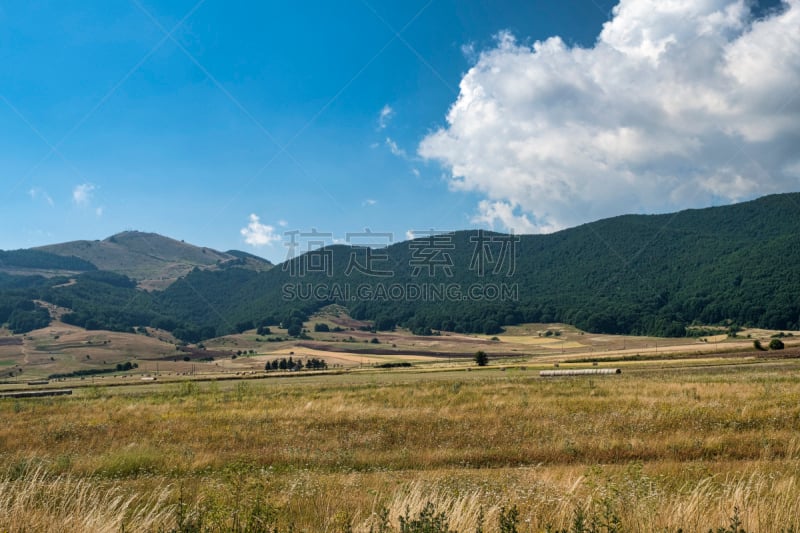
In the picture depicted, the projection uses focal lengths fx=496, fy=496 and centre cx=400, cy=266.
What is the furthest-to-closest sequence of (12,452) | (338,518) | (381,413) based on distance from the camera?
1. (381,413)
2. (12,452)
3. (338,518)

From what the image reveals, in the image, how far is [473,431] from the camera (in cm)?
1888

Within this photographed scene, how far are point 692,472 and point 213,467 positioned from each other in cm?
1265

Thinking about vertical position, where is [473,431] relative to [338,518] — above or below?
below

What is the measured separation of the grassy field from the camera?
7.09 metres

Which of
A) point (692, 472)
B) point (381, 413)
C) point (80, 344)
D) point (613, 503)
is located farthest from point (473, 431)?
point (80, 344)

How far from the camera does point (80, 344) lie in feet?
620

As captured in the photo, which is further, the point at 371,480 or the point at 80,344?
the point at 80,344

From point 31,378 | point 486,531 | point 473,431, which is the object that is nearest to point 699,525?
point 486,531

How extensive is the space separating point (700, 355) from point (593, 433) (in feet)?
243

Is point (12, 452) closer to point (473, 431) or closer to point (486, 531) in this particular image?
point (473, 431)

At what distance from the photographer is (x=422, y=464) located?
14.5m

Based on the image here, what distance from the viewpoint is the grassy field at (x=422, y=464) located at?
709 centimetres

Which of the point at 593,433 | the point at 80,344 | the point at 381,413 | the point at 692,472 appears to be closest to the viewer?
the point at 692,472

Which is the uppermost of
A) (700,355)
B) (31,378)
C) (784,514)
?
(784,514)
